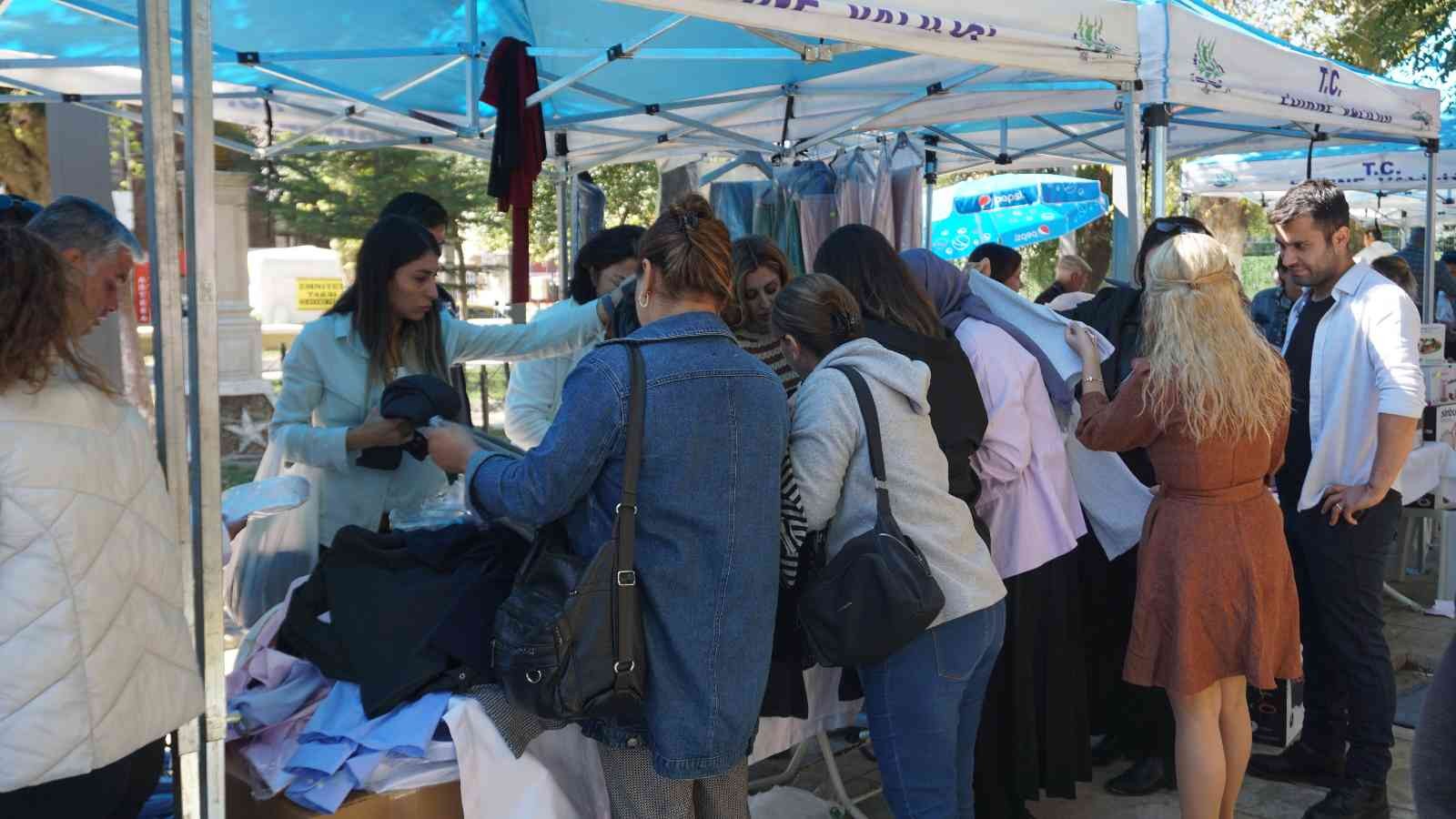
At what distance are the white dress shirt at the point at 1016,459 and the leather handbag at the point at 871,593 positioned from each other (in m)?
0.72

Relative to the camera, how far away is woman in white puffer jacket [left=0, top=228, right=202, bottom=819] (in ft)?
5.65

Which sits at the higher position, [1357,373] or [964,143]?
[964,143]

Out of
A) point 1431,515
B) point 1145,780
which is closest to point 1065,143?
point 1431,515

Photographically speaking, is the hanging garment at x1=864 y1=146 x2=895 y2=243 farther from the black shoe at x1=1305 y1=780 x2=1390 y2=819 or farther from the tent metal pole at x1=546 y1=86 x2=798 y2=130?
the black shoe at x1=1305 y1=780 x2=1390 y2=819

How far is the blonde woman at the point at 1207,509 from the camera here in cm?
307

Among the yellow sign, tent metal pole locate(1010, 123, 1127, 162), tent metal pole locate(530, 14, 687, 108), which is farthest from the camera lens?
the yellow sign

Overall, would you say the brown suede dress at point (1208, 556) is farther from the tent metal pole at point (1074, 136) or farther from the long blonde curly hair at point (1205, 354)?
the tent metal pole at point (1074, 136)

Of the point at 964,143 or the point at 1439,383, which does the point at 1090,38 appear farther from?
the point at 964,143

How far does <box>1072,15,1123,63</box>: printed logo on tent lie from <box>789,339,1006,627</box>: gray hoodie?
5.78 feet

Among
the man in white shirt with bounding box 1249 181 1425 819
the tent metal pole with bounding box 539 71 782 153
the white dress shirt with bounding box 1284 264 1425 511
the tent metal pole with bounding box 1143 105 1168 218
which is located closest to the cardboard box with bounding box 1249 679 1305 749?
the man in white shirt with bounding box 1249 181 1425 819

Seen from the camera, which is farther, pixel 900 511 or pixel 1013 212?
pixel 1013 212

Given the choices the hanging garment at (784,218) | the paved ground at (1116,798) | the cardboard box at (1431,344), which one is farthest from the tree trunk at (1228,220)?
the paved ground at (1116,798)

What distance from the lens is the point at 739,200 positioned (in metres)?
5.33

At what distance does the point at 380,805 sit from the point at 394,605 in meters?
0.38
